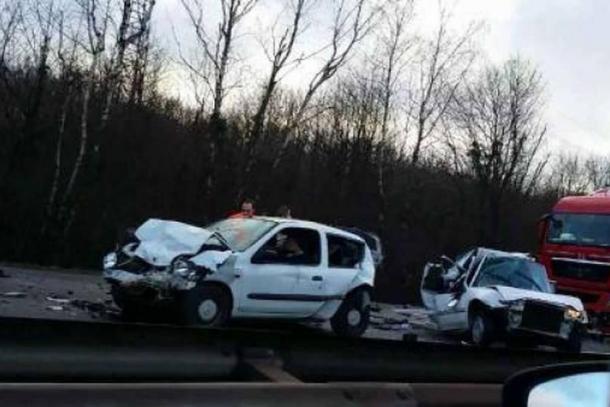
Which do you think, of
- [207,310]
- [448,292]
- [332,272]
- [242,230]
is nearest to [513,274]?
[448,292]

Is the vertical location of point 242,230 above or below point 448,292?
above

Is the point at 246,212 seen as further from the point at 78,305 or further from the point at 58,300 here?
the point at 58,300

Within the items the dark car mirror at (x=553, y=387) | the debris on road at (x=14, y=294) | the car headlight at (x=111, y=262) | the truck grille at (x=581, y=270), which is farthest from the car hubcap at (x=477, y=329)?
the dark car mirror at (x=553, y=387)

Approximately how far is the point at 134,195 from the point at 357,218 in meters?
10.2

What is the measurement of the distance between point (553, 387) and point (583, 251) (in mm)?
20706

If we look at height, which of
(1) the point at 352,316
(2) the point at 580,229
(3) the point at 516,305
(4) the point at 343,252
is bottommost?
(1) the point at 352,316

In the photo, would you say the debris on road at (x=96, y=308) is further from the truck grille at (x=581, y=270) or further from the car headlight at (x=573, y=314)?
the truck grille at (x=581, y=270)

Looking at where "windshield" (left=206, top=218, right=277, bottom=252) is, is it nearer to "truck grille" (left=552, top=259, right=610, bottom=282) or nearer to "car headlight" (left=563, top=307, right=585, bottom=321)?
"car headlight" (left=563, top=307, right=585, bottom=321)

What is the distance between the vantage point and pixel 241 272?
43.4 feet

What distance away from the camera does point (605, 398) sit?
2.15 m

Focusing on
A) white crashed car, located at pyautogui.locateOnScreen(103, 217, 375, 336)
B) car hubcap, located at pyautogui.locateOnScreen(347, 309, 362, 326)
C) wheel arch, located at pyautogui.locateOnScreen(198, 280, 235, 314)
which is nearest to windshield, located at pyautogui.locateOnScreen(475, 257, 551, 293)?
Result: car hubcap, located at pyautogui.locateOnScreen(347, 309, 362, 326)

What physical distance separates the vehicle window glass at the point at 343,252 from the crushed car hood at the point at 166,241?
213 cm

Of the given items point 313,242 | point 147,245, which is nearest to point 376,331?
point 313,242

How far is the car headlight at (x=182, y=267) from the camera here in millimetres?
12867
